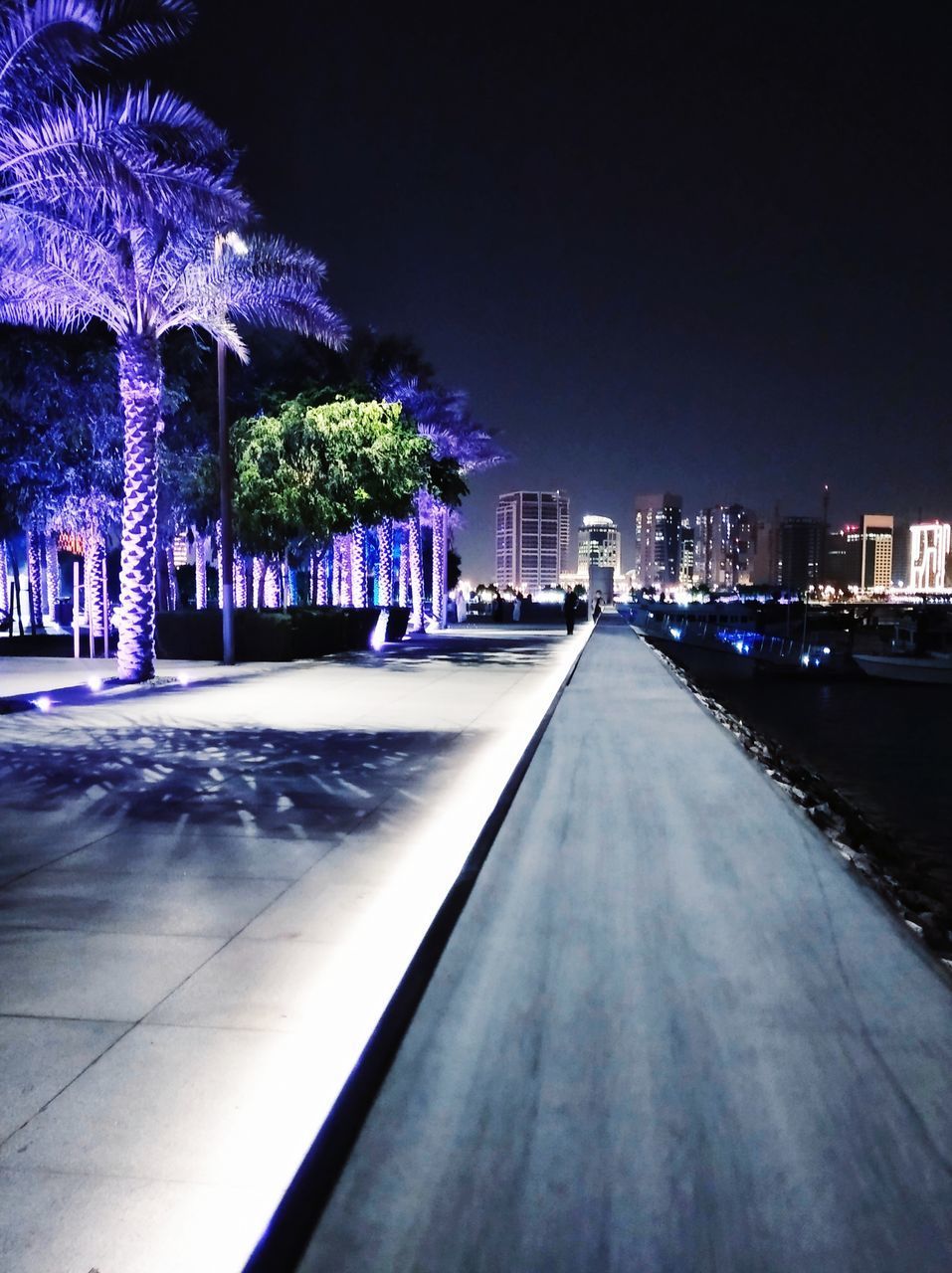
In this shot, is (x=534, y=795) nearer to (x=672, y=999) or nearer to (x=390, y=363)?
(x=672, y=999)

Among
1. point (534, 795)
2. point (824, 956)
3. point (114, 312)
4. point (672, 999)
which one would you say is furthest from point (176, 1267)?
point (114, 312)

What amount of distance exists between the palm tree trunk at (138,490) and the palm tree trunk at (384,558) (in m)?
16.4

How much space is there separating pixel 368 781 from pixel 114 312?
14409 mm

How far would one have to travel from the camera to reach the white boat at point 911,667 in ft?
145

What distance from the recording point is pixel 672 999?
4.34 metres

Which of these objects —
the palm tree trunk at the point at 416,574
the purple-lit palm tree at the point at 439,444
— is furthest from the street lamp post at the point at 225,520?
the palm tree trunk at the point at 416,574

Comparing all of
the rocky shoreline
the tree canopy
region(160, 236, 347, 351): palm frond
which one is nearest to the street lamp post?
region(160, 236, 347, 351): palm frond

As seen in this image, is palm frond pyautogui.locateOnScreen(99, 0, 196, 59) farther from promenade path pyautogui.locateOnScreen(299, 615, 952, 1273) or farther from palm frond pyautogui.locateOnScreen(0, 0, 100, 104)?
promenade path pyautogui.locateOnScreen(299, 615, 952, 1273)

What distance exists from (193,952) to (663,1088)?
7.85 ft

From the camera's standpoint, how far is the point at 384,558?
48281 mm

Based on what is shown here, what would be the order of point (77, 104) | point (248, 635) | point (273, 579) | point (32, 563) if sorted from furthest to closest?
point (273, 579) < point (32, 563) < point (248, 635) < point (77, 104)

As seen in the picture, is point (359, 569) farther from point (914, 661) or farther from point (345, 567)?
point (914, 661)

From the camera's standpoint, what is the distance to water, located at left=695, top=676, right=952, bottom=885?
1614 centimetres

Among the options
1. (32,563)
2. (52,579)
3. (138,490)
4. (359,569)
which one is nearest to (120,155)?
(138,490)
